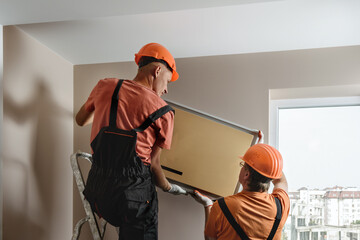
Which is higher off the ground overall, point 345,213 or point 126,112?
point 126,112

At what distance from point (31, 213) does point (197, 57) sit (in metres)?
1.48

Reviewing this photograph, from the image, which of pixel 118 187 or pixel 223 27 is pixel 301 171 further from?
pixel 118 187

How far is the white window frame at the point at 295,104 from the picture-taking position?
8.50ft

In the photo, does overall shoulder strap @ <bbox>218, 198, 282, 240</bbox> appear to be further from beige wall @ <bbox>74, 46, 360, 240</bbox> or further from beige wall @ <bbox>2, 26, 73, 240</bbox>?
beige wall @ <bbox>2, 26, 73, 240</bbox>

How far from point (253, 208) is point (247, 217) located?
50mm


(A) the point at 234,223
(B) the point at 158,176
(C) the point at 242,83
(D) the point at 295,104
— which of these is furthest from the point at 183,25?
(A) the point at 234,223

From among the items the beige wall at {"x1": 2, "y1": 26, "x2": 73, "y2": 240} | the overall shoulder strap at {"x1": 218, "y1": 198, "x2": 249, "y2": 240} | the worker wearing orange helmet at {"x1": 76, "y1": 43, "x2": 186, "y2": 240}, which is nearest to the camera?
the worker wearing orange helmet at {"x1": 76, "y1": 43, "x2": 186, "y2": 240}

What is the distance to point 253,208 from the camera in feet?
5.61

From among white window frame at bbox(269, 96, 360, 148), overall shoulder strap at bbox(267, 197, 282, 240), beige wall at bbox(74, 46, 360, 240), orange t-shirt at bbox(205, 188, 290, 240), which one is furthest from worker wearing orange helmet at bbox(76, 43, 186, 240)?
white window frame at bbox(269, 96, 360, 148)

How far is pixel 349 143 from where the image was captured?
2559 millimetres

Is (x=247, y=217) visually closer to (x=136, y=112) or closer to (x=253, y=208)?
(x=253, y=208)

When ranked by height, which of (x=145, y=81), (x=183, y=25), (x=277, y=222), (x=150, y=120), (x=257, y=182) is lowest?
(x=277, y=222)

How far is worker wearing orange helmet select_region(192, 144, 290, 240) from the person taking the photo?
1.69 m

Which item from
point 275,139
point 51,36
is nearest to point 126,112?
point 51,36
